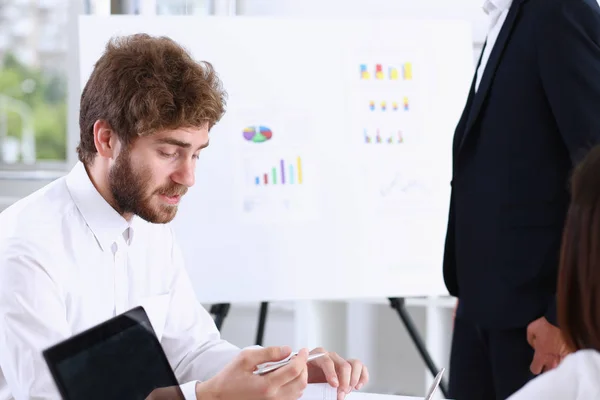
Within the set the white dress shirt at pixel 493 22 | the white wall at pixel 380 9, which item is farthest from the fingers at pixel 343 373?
the white wall at pixel 380 9

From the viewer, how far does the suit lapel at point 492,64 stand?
166 centimetres

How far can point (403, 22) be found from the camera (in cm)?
248

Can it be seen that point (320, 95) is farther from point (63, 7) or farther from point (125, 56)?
point (63, 7)

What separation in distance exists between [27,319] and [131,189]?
13.9 inches

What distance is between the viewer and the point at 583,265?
831 mm

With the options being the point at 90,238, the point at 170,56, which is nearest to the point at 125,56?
the point at 170,56

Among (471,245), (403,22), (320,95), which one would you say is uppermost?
(403,22)

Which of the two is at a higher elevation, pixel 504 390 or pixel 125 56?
pixel 125 56

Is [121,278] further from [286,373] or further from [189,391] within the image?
[286,373]

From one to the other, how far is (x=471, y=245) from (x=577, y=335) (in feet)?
2.91

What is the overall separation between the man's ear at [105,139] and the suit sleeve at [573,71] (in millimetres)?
852

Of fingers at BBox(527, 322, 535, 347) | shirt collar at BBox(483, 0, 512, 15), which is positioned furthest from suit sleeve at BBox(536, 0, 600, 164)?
fingers at BBox(527, 322, 535, 347)

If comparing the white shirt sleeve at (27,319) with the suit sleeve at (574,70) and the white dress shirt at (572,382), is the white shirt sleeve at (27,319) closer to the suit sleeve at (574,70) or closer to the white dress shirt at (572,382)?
the white dress shirt at (572,382)

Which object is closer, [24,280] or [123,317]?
[123,317]
